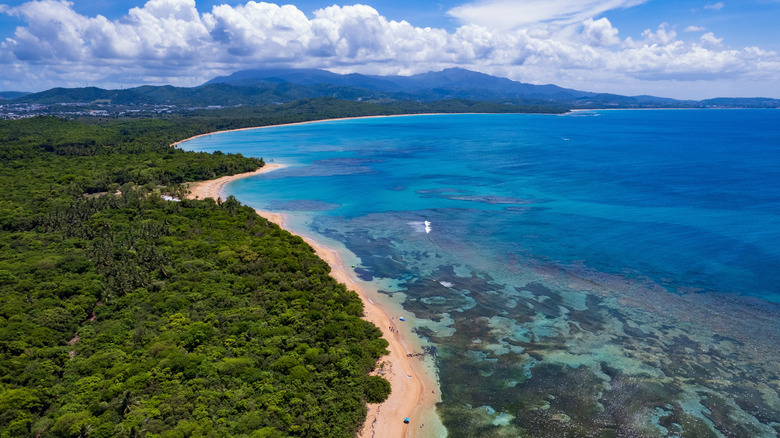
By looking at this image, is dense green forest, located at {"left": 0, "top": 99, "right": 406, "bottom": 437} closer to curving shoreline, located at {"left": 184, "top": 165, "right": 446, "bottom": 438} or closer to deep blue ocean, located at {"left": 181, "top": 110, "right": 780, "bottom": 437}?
curving shoreline, located at {"left": 184, "top": 165, "right": 446, "bottom": 438}

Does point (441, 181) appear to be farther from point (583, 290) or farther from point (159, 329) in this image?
point (159, 329)

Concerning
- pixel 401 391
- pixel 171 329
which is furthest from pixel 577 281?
pixel 171 329

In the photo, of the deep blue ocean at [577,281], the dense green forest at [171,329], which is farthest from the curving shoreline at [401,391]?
the deep blue ocean at [577,281]

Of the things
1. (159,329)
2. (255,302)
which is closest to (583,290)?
(255,302)

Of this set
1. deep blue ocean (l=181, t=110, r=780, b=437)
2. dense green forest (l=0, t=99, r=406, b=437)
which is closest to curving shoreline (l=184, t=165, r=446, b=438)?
dense green forest (l=0, t=99, r=406, b=437)

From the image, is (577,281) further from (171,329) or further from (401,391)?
(171,329)

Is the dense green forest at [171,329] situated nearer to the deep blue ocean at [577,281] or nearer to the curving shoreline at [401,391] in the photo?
the curving shoreline at [401,391]
